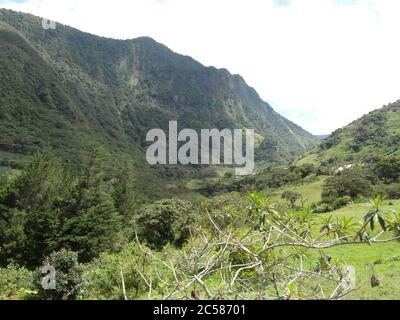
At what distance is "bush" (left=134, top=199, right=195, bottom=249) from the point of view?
127ft

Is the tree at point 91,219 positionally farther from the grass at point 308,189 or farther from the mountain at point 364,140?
the mountain at point 364,140

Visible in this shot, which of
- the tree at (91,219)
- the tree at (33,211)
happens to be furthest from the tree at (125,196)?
the tree at (33,211)

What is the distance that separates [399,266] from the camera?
17891 mm

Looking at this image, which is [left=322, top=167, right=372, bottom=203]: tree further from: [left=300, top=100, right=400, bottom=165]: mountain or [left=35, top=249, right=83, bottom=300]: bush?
Answer: [left=300, top=100, right=400, bottom=165]: mountain

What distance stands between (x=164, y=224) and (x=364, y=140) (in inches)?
4243

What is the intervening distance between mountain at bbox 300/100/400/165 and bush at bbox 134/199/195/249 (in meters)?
78.5

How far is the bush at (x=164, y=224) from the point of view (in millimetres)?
38562

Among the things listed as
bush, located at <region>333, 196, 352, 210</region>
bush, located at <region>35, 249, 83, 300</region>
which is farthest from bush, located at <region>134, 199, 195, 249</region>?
bush, located at <region>35, 249, 83, 300</region>

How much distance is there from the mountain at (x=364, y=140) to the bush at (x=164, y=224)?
78511mm

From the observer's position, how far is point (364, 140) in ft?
423

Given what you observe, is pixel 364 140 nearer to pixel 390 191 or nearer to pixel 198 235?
pixel 390 191

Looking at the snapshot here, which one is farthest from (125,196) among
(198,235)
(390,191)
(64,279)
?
(198,235)
